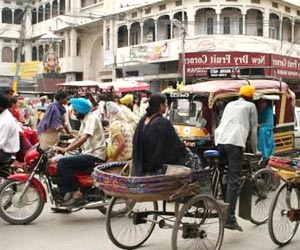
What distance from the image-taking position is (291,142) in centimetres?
1083

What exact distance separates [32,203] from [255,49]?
25.3 m

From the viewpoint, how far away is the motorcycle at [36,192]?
6.72m

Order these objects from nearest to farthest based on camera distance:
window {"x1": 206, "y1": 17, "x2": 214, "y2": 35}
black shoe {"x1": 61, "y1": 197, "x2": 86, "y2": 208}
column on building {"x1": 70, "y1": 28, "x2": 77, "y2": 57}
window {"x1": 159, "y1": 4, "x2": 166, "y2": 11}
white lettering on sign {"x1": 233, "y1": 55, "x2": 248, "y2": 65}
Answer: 1. black shoe {"x1": 61, "y1": 197, "x2": 86, "y2": 208}
2. white lettering on sign {"x1": 233, "y1": 55, "x2": 248, "y2": 65}
3. window {"x1": 206, "y1": 17, "x2": 214, "y2": 35}
4. window {"x1": 159, "y1": 4, "x2": 166, "y2": 11}
5. column on building {"x1": 70, "y1": 28, "x2": 77, "y2": 57}

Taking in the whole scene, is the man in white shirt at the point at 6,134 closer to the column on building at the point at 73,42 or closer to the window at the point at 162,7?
the window at the point at 162,7

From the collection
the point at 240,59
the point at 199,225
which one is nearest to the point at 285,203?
the point at 199,225

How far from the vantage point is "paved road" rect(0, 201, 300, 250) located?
5.87 m

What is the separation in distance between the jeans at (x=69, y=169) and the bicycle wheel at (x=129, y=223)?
1148 millimetres

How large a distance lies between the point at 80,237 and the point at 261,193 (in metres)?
2.38

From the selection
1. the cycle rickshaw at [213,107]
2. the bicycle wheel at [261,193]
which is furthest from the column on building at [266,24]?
the bicycle wheel at [261,193]

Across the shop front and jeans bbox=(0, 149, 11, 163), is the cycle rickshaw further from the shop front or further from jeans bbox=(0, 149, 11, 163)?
the shop front

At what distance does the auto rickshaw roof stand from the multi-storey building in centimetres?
1391

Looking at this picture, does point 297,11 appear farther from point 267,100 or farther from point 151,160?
point 151,160

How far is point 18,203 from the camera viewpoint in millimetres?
6664

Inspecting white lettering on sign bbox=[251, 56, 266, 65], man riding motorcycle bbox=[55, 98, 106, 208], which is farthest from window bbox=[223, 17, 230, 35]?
man riding motorcycle bbox=[55, 98, 106, 208]
